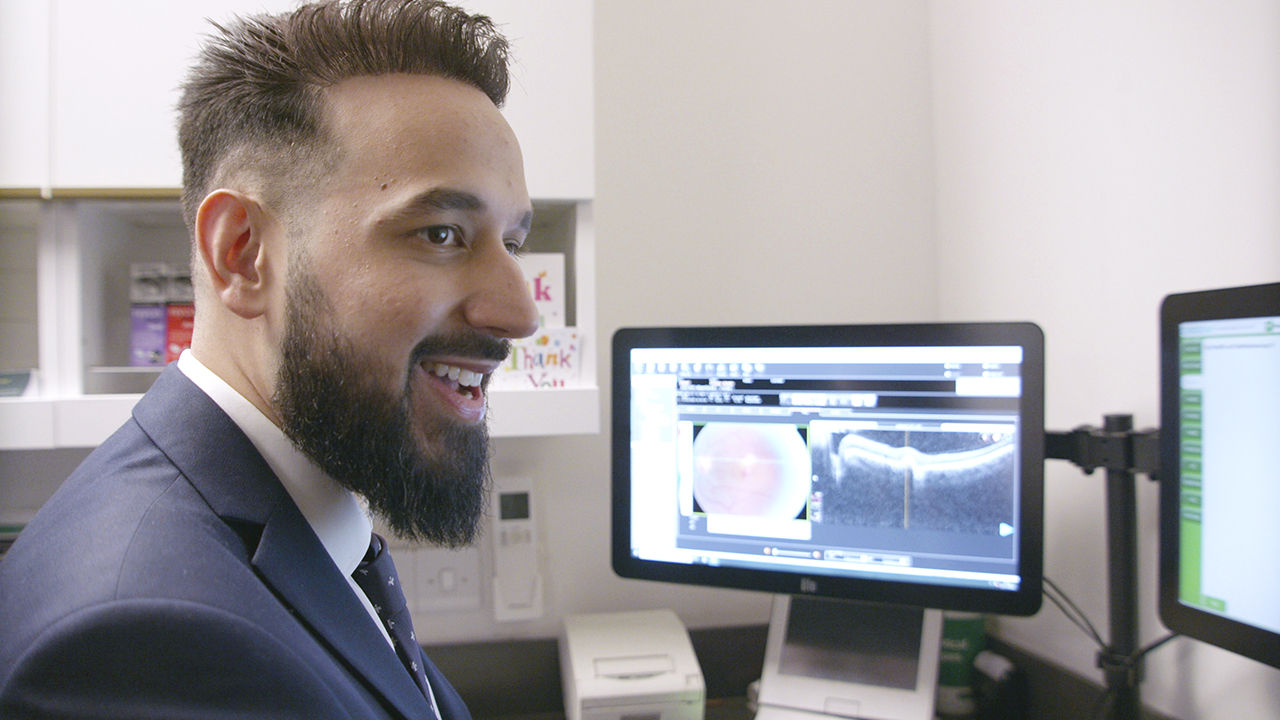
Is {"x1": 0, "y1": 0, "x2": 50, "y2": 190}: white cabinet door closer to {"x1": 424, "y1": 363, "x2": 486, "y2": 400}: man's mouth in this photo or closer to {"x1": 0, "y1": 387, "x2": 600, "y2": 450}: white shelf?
{"x1": 0, "y1": 387, "x2": 600, "y2": 450}: white shelf

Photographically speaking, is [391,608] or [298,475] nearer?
[298,475]

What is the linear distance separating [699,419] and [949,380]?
353 mm

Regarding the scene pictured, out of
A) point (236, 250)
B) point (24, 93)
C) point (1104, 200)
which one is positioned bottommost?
point (236, 250)

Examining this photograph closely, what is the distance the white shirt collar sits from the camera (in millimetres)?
665

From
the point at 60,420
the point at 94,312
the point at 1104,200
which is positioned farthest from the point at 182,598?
the point at 1104,200

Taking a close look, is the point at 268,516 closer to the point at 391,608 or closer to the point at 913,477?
the point at 391,608

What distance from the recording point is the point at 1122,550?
1025mm

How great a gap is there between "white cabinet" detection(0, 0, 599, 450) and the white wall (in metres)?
0.71

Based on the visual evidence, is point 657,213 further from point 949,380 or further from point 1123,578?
point 1123,578

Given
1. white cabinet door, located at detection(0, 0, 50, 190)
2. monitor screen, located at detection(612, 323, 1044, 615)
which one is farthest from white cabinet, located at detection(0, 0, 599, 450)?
monitor screen, located at detection(612, 323, 1044, 615)

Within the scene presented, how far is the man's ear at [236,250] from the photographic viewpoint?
2.18 ft

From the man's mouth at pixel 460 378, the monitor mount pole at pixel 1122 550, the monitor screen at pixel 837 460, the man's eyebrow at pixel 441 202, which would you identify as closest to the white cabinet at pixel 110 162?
the monitor screen at pixel 837 460

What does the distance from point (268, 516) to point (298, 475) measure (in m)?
0.08

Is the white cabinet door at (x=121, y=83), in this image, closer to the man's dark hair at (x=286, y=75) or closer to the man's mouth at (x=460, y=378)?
the man's dark hair at (x=286, y=75)
